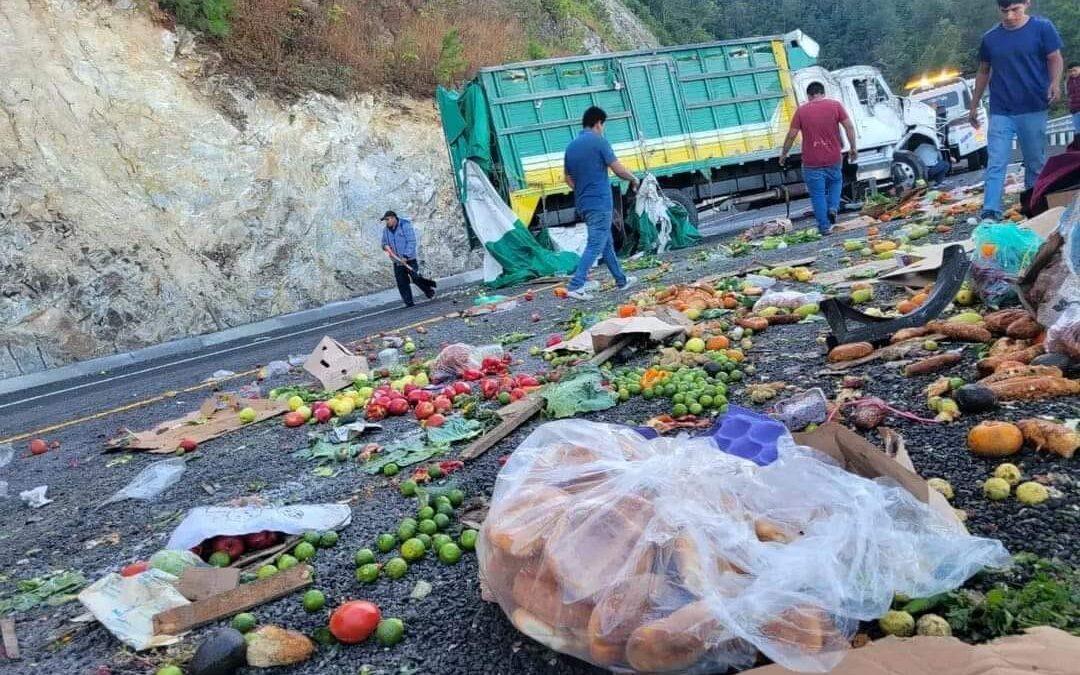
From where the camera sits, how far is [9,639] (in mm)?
2684

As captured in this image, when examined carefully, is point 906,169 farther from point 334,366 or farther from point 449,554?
point 449,554

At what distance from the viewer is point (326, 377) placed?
6211mm

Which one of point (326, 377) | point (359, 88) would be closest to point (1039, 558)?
point (326, 377)

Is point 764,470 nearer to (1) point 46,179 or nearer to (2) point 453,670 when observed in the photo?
(2) point 453,670

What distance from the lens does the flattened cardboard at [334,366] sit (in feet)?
20.2

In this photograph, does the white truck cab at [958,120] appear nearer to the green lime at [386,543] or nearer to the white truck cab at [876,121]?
the white truck cab at [876,121]

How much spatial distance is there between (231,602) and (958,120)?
20.2 m

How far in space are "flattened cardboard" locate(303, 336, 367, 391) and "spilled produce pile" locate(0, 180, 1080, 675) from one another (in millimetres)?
576

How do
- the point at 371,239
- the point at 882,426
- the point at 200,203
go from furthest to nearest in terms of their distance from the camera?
the point at 371,239 → the point at 200,203 → the point at 882,426

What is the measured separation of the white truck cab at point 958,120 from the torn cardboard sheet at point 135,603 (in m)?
19.7

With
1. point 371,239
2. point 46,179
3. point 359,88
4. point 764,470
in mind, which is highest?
point 359,88

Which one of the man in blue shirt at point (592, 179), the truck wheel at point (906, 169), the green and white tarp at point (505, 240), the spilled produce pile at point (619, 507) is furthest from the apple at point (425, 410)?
the truck wheel at point (906, 169)

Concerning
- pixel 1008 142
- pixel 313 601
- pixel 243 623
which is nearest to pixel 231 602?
pixel 243 623

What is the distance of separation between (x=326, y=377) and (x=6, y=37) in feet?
41.0
